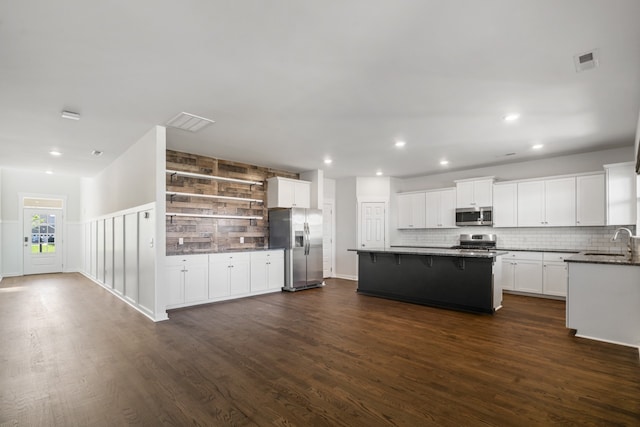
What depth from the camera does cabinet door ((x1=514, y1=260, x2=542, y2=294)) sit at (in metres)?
6.26

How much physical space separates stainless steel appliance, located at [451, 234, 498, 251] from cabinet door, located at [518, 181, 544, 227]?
2.30 ft

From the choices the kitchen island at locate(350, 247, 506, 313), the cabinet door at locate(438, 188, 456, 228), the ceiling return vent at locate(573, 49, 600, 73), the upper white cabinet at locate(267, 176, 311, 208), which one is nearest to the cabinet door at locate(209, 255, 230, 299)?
the upper white cabinet at locate(267, 176, 311, 208)

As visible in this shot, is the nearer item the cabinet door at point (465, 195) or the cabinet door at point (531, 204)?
the cabinet door at point (531, 204)

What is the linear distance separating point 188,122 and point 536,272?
6710 millimetres

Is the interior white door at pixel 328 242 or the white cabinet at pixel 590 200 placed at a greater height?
the white cabinet at pixel 590 200

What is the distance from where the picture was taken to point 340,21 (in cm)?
231

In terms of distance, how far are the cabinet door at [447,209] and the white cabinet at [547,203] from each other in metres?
1.39

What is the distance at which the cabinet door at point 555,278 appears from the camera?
→ 5980mm

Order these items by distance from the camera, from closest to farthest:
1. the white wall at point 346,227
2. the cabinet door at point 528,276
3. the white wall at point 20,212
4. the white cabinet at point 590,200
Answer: the white cabinet at point 590,200, the cabinet door at point 528,276, the white wall at point 346,227, the white wall at point 20,212

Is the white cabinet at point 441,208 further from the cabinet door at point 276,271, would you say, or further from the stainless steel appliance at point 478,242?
the cabinet door at point 276,271

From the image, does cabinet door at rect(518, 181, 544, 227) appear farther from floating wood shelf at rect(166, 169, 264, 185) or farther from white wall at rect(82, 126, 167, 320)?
white wall at rect(82, 126, 167, 320)

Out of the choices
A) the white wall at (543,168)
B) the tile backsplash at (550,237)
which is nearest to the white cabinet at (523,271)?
the tile backsplash at (550,237)

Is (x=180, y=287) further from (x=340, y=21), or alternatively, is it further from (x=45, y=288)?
(x=340, y=21)

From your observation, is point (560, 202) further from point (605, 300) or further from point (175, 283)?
point (175, 283)
